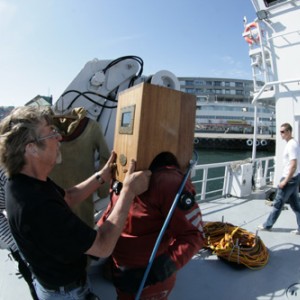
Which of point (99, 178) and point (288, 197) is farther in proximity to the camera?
point (288, 197)

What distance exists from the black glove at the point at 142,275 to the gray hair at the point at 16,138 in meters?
0.80

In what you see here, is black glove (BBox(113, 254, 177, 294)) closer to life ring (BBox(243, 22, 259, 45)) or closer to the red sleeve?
the red sleeve

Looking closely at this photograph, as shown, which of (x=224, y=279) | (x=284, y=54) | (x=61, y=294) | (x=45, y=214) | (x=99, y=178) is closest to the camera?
(x=45, y=214)

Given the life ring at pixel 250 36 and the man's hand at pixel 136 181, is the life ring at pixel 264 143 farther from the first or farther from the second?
the man's hand at pixel 136 181

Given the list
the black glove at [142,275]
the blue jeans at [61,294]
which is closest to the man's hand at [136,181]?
the black glove at [142,275]

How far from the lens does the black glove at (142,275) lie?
1.34m

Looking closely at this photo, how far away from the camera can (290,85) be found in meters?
6.63

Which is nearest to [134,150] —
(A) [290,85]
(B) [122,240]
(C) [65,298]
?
(B) [122,240]

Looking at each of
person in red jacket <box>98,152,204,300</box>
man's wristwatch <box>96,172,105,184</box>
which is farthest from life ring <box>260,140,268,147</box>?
person in red jacket <box>98,152,204,300</box>

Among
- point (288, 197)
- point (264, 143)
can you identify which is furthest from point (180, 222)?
point (264, 143)

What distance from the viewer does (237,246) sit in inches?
122

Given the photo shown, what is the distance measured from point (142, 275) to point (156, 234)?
22 centimetres

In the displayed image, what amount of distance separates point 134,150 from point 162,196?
28 centimetres

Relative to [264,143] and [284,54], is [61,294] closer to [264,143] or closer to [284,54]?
[284,54]
